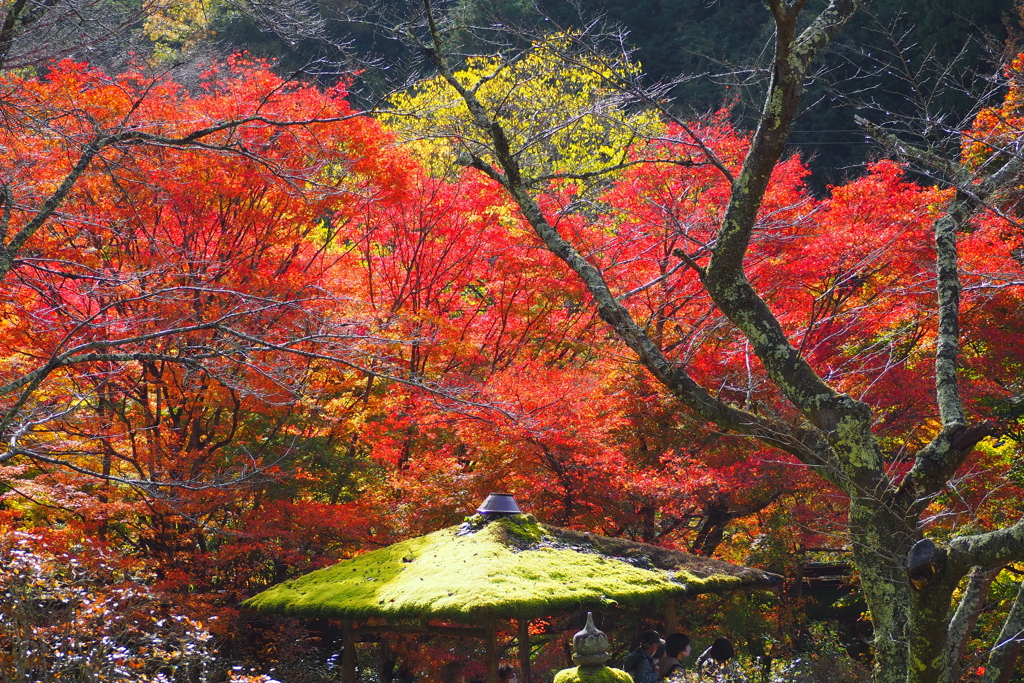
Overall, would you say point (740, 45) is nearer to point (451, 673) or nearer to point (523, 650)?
point (523, 650)

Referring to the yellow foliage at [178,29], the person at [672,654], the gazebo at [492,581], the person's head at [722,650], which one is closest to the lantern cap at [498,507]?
the gazebo at [492,581]

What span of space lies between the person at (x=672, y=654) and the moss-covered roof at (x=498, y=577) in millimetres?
354

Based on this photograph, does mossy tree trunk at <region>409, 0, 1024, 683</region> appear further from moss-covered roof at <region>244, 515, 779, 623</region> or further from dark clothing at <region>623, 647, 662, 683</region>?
moss-covered roof at <region>244, 515, 779, 623</region>

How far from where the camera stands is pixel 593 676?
488cm

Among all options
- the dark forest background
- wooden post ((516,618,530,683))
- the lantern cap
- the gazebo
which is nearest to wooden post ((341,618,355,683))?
the gazebo

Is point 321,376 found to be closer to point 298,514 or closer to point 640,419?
point 298,514

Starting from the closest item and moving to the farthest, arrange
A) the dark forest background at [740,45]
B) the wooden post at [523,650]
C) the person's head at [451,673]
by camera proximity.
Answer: the person's head at [451,673] < the wooden post at [523,650] < the dark forest background at [740,45]

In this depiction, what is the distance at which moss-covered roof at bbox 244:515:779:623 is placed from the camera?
611 centimetres

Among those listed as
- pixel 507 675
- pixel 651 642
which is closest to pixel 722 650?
pixel 651 642

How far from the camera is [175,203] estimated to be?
346 inches

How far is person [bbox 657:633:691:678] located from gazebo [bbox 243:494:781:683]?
36 cm

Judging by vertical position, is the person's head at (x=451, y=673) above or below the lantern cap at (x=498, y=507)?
below

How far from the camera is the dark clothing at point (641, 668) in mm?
6277

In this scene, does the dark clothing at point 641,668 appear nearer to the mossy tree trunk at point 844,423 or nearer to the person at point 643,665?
the person at point 643,665
